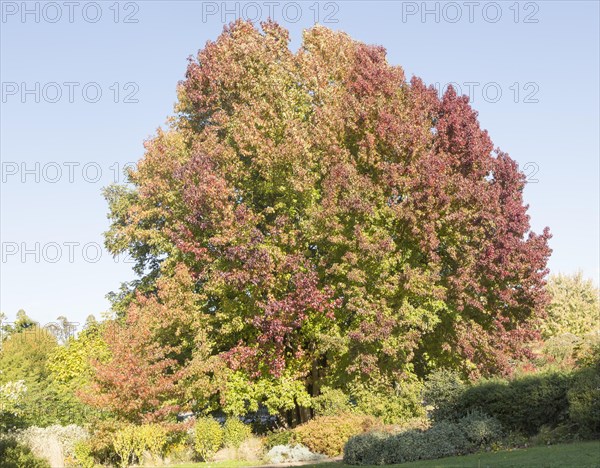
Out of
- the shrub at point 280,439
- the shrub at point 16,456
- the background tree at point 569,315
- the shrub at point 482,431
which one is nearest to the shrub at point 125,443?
the shrub at point 16,456

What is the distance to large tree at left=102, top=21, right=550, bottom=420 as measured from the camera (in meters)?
26.0

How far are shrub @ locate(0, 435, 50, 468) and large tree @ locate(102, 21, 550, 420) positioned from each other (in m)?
4.47

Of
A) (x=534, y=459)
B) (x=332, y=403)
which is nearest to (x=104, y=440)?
Result: (x=332, y=403)

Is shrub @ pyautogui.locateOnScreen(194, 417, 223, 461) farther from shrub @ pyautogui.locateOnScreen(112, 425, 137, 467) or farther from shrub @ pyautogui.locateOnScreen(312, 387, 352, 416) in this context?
shrub @ pyautogui.locateOnScreen(312, 387, 352, 416)

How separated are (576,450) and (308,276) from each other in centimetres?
1183

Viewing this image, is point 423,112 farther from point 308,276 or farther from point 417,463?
point 417,463

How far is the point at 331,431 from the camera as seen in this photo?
23.0m

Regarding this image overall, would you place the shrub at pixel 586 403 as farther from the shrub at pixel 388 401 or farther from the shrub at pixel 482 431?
the shrub at pixel 388 401

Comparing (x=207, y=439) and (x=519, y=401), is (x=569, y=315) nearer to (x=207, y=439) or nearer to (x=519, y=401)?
(x=519, y=401)

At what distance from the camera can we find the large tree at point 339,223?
2598 centimetres

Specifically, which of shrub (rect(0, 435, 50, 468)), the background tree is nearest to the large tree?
shrub (rect(0, 435, 50, 468))

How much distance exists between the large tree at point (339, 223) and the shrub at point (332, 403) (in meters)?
0.79

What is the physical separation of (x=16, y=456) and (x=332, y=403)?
11.0m

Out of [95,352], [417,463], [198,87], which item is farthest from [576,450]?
[95,352]
